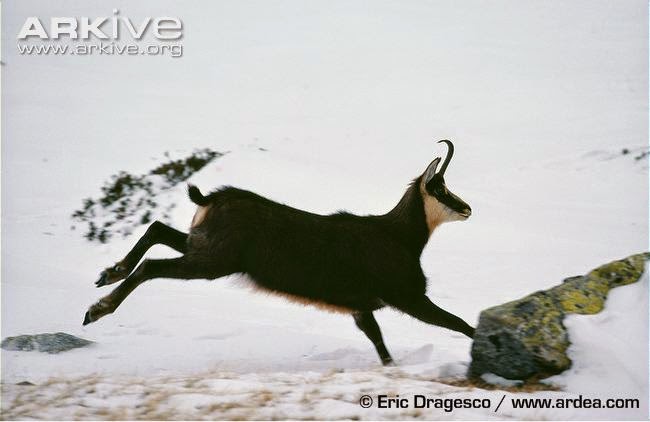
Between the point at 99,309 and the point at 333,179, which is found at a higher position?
the point at 333,179

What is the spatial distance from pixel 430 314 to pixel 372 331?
68cm

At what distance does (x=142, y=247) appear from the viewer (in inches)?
286

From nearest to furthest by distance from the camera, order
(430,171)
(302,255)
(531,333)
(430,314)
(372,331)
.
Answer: (531,333) < (302,255) < (430,314) < (430,171) < (372,331)

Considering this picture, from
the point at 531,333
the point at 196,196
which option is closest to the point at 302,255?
the point at 196,196

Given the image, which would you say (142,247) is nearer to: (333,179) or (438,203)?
(438,203)

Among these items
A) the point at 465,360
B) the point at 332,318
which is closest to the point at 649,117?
the point at 332,318

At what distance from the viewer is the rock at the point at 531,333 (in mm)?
6543

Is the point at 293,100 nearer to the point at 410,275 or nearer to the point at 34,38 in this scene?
the point at 34,38

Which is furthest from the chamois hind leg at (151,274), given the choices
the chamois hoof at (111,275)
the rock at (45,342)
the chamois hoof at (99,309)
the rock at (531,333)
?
the rock at (531,333)

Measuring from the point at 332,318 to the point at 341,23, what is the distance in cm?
1386

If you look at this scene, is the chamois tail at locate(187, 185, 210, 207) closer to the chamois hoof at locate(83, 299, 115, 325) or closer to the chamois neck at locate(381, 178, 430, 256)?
the chamois hoof at locate(83, 299, 115, 325)

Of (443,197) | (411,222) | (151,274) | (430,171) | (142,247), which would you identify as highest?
(430,171)

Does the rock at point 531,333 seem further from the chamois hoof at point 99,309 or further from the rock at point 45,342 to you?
the rock at point 45,342

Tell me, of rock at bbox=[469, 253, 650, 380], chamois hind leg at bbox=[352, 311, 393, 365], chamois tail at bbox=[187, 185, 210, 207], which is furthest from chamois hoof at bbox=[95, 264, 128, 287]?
rock at bbox=[469, 253, 650, 380]
